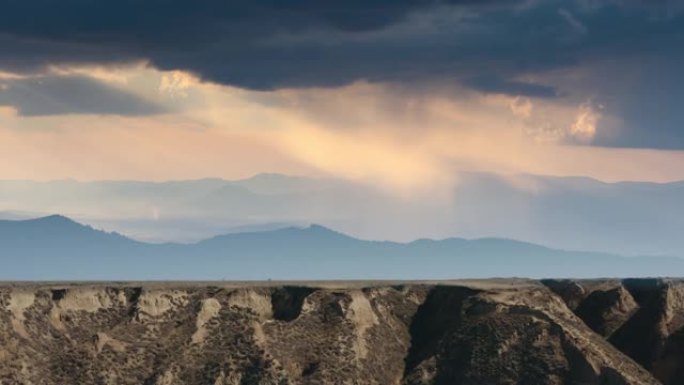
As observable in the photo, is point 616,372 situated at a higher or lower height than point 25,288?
lower

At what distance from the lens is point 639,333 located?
178125 mm

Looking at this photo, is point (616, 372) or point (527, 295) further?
point (527, 295)

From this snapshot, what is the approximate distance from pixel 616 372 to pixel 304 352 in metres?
39.9

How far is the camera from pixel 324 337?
548 ft

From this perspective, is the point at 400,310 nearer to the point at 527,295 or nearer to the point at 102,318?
the point at 527,295

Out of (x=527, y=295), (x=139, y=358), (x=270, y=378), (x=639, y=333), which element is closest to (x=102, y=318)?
(x=139, y=358)

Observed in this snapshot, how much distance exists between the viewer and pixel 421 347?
6801 inches

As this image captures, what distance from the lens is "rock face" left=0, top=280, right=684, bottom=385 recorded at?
159000 mm

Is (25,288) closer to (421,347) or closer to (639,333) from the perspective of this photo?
(421,347)

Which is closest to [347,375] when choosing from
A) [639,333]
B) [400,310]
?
[400,310]

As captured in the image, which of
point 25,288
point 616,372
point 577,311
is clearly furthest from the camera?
point 577,311

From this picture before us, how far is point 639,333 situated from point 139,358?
231ft

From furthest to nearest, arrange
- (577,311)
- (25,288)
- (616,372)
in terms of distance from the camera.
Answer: (577,311), (25,288), (616,372)

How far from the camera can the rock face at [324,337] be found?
159 m
